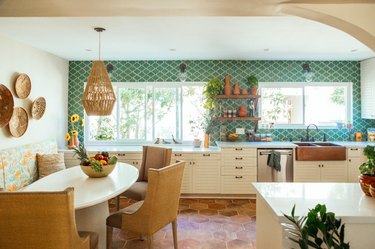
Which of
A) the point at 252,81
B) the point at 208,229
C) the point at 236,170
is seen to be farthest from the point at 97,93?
the point at 252,81

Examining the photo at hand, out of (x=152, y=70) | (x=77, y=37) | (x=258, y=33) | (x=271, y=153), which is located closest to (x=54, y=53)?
(x=77, y=37)

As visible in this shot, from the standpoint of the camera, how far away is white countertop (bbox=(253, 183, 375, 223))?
4.83 ft

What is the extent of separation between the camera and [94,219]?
251 centimetres

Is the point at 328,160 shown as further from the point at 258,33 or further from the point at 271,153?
the point at 258,33

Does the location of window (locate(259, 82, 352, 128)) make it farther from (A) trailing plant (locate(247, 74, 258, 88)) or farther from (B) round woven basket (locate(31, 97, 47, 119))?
(B) round woven basket (locate(31, 97, 47, 119))

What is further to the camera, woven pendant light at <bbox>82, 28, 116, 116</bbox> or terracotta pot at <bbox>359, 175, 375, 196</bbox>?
woven pendant light at <bbox>82, 28, 116, 116</bbox>

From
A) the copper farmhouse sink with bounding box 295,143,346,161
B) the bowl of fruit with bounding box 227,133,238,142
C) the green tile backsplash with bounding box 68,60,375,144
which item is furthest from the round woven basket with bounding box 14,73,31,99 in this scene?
the copper farmhouse sink with bounding box 295,143,346,161

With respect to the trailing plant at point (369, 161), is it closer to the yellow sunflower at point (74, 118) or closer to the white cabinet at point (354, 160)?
the white cabinet at point (354, 160)

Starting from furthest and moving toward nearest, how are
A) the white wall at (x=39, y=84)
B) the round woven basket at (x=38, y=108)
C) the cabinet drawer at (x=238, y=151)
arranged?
1. the cabinet drawer at (x=238, y=151)
2. the round woven basket at (x=38, y=108)
3. the white wall at (x=39, y=84)

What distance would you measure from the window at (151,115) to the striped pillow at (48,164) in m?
1.17

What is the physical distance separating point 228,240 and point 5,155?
2.92 m

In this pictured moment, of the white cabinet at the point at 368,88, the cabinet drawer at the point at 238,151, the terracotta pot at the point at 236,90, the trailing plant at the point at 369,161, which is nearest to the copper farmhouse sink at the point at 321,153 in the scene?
the cabinet drawer at the point at 238,151

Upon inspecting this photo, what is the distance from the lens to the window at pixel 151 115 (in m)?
5.18

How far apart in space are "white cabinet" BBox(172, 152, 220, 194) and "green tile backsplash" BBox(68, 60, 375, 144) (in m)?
0.79
